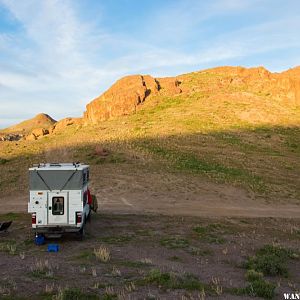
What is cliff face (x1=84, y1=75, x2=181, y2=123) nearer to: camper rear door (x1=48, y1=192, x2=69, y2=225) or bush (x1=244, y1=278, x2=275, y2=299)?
camper rear door (x1=48, y1=192, x2=69, y2=225)

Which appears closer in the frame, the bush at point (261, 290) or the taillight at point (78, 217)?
the bush at point (261, 290)

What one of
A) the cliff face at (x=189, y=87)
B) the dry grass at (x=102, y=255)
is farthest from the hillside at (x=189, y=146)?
the dry grass at (x=102, y=255)

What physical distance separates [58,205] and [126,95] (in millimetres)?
55275

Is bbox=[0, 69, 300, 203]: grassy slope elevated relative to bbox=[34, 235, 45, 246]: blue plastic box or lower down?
elevated

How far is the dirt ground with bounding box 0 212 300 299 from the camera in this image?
9957mm

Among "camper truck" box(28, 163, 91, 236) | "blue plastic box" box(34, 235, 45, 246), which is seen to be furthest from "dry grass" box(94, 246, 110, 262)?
"blue plastic box" box(34, 235, 45, 246)

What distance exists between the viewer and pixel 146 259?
13.4 meters

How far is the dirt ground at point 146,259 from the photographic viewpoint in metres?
9.96

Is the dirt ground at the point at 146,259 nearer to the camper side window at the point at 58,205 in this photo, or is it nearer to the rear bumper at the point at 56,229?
the rear bumper at the point at 56,229

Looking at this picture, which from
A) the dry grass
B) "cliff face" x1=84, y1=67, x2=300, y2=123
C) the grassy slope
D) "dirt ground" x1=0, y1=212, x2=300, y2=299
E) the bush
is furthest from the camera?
"cliff face" x1=84, y1=67, x2=300, y2=123

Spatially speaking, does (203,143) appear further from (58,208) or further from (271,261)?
(271,261)

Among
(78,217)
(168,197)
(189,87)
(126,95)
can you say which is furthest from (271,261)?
(189,87)

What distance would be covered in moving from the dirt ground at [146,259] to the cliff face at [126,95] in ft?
155

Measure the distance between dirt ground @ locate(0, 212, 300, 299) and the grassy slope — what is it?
1281 cm
